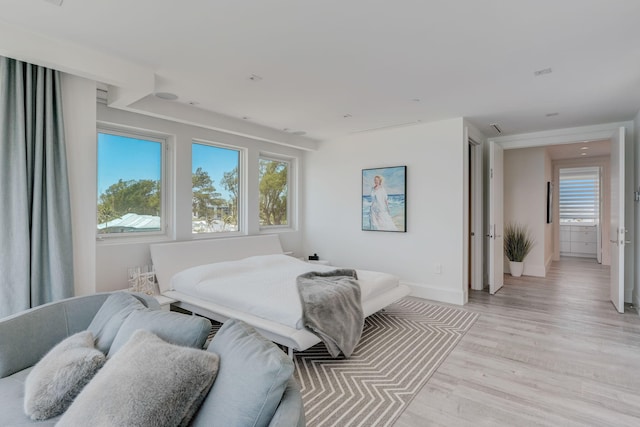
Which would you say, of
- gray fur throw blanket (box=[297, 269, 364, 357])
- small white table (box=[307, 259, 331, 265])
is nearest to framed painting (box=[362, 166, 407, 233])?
small white table (box=[307, 259, 331, 265])

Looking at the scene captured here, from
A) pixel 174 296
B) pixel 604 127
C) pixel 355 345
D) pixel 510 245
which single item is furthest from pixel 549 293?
pixel 174 296

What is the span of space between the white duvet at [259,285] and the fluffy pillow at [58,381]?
56.1 inches

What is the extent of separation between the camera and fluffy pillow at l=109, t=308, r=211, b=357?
147cm

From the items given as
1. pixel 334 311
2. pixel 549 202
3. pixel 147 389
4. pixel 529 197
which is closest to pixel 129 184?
pixel 334 311

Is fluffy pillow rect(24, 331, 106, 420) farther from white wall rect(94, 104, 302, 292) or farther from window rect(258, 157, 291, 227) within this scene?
window rect(258, 157, 291, 227)

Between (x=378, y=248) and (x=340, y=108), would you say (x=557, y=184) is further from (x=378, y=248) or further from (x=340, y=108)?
(x=340, y=108)

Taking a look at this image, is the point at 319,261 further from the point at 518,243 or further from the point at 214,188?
the point at 518,243

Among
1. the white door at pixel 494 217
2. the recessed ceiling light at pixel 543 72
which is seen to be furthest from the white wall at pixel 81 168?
the white door at pixel 494 217

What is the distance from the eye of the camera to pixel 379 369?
264 centimetres

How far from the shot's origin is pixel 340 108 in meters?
3.93

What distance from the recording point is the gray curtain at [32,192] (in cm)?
238

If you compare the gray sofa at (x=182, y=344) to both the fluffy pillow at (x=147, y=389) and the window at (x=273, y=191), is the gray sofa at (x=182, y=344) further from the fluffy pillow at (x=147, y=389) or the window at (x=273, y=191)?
the window at (x=273, y=191)

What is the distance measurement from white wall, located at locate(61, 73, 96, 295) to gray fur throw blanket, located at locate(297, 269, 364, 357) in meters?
1.87

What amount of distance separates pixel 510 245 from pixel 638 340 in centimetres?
328
